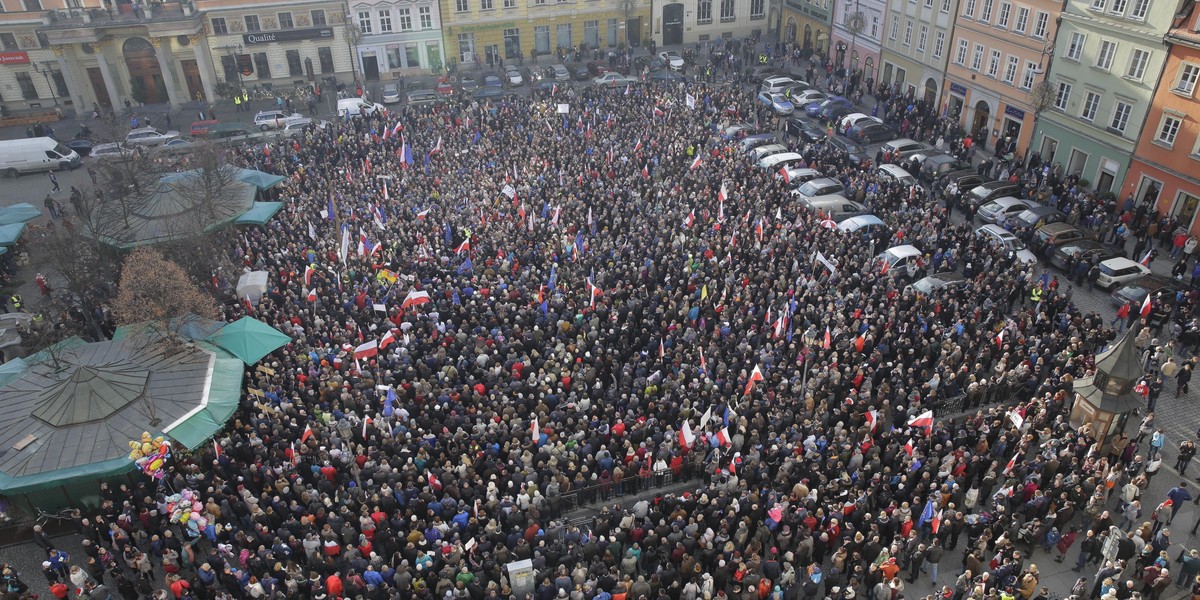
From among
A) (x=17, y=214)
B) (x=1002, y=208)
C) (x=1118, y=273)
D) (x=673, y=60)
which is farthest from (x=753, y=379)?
(x=673, y=60)

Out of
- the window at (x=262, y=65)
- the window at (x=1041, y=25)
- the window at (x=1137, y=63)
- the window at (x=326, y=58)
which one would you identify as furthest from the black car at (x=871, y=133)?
the window at (x=262, y=65)

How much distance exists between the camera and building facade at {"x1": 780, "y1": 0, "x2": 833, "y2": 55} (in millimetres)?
55219

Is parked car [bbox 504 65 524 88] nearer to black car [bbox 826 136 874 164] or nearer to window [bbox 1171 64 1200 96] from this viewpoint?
black car [bbox 826 136 874 164]

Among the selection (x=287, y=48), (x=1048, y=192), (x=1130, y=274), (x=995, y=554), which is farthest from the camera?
(x=287, y=48)

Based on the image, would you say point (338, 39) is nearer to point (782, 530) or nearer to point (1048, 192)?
point (1048, 192)

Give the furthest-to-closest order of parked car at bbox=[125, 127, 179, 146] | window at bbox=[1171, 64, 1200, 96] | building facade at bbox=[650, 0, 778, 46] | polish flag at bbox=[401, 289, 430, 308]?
building facade at bbox=[650, 0, 778, 46]
parked car at bbox=[125, 127, 179, 146]
window at bbox=[1171, 64, 1200, 96]
polish flag at bbox=[401, 289, 430, 308]

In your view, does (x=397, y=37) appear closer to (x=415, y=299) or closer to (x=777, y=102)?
(x=777, y=102)

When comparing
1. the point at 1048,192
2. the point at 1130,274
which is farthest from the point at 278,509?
the point at 1048,192

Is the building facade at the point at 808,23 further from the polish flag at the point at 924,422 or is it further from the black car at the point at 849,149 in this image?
the polish flag at the point at 924,422

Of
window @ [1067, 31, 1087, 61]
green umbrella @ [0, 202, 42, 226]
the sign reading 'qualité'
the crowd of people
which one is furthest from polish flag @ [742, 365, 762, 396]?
the sign reading 'qualité'

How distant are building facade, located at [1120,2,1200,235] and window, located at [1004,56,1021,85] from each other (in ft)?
26.3

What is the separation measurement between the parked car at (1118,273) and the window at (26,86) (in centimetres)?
6055

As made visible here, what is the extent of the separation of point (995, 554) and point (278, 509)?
51.1 feet

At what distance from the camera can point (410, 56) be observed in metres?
57.5
